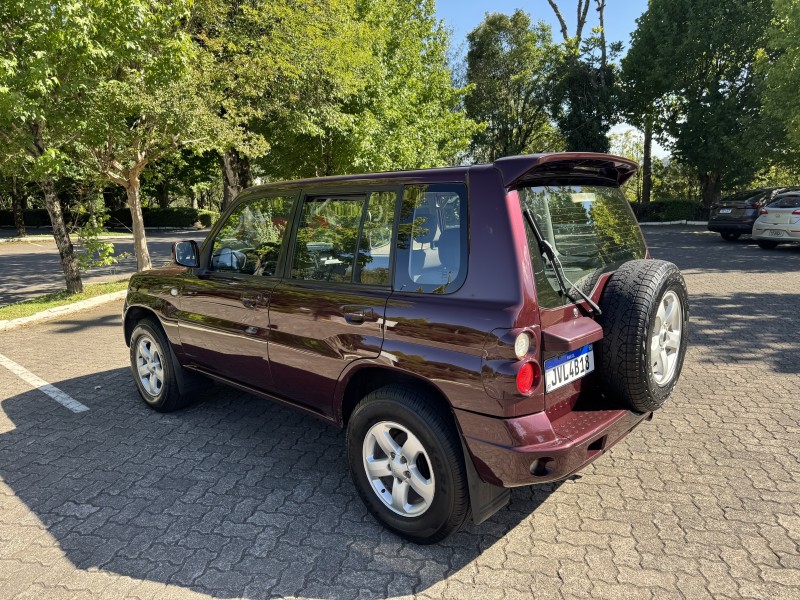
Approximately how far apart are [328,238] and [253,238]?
816 mm

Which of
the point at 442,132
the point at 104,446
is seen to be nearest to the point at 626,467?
the point at 104,446

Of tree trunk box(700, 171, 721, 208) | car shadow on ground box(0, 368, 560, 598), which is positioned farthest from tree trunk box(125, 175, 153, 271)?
tree trunk box(700, 171, 721, 208)

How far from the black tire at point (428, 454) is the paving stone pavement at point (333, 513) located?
14cm

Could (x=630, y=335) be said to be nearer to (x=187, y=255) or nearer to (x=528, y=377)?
(x=528, y=377)

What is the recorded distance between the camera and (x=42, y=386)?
5352 millimetres

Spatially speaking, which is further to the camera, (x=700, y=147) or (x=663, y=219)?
(x=663, y=219)

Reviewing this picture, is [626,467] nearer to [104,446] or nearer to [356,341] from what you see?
[356,341]

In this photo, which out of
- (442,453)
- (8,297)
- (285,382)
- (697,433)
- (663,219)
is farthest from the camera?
(663,219)

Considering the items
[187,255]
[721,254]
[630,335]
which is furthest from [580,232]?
[721,254]

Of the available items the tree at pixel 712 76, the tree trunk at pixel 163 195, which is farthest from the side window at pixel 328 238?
the tree trunk at pixel 163 195

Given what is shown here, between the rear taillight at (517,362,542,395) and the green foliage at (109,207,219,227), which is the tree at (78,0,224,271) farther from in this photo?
the green foliage at (109,207,219,227)

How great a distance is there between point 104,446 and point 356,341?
2.48 meters

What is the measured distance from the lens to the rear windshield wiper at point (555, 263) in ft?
8.30

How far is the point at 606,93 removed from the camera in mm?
27625
